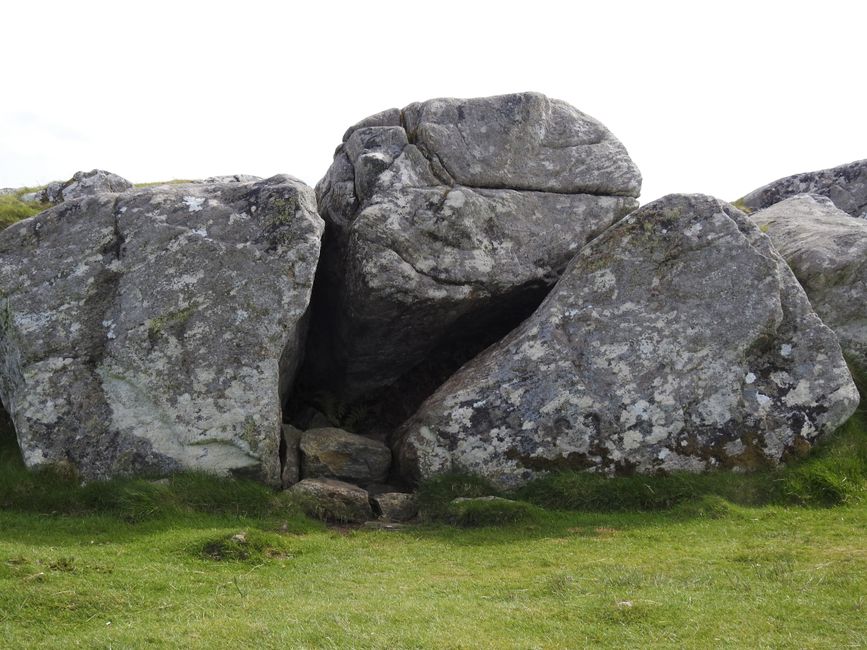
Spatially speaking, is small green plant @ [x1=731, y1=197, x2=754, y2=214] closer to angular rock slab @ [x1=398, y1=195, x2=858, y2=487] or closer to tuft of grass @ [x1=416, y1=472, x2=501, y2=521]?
angular rock slab @ [x1=398, y1=195, x2=858, y2=487]

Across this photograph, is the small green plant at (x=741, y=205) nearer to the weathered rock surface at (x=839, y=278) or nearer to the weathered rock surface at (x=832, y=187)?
the weathered rock surface at (x=832, y=187)

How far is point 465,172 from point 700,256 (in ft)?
19.2

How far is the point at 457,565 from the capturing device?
1250cm

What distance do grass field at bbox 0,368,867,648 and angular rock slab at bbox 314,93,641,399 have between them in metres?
4.80

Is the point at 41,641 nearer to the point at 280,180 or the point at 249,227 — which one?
the point at 249,227

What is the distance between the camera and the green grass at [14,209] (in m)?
21.3

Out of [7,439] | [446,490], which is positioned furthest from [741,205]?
[7,439]

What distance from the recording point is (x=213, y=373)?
52.2 feet

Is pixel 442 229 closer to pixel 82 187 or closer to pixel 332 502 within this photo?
pixel 332 502

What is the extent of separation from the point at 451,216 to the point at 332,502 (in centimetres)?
712

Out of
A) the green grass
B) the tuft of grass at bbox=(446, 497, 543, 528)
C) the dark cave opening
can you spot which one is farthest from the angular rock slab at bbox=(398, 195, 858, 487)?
the green grass

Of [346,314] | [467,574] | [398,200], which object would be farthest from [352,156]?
[467,574]

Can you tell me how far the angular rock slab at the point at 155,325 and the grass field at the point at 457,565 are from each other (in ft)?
2.58

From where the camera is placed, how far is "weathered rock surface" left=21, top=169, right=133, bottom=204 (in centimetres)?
2372
